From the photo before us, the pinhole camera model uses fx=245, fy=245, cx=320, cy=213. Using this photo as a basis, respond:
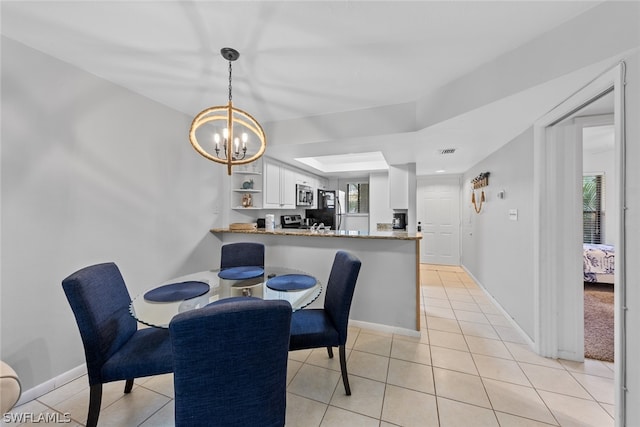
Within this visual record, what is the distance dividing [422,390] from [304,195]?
12.0ft

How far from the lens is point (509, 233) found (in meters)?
2.87

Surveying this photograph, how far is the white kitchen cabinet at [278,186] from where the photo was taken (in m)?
3.78

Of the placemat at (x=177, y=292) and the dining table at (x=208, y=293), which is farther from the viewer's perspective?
the placemat at (x=177, y=292)

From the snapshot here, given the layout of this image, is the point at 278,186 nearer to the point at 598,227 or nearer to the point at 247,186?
the point at 247,186

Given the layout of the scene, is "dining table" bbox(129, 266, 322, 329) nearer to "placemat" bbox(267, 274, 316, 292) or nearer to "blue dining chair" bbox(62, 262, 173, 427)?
"placemat" bbox(267, 274, 316, 292)

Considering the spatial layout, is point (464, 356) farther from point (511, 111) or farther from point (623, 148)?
point (511, 111)

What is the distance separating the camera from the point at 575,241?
2.09 meters

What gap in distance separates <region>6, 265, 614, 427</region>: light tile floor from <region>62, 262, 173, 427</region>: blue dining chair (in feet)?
1.52

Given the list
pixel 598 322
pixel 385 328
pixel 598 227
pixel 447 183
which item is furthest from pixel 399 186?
pixel 598 227

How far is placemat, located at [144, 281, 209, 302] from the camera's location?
5.27 feet

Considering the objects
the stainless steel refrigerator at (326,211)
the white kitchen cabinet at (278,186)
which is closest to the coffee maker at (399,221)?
the stainless steel refrigerator at (326,211)

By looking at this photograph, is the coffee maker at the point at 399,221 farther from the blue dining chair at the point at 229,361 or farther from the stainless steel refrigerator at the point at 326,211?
the blue dining chair at the point at 229,361

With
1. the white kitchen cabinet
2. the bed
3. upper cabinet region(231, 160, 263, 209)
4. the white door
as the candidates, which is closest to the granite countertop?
upper cabinet region(231, 160, 263, 209)

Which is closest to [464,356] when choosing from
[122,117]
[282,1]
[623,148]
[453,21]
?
[623,148]
